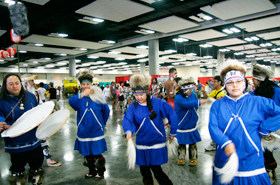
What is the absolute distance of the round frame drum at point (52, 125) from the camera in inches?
88.0

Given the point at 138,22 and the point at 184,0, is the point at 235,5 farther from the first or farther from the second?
the point at 138,22

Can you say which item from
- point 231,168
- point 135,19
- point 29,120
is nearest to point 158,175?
point 231,168

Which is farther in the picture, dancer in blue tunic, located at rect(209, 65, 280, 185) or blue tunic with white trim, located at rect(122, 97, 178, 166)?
blue tunic with white trim, located at rect(122, 97, 178, 166)

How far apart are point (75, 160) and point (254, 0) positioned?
23.1ft

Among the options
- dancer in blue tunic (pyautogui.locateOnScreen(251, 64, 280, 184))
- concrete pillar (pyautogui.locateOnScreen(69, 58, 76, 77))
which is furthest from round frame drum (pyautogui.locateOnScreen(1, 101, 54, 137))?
concrete pillar (pyautogui.locateOnScreen(69, 58, 76, 77))

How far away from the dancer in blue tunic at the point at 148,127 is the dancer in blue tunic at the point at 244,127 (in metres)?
0.67

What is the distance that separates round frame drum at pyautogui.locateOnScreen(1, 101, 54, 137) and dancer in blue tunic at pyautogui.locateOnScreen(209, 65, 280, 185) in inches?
69.8

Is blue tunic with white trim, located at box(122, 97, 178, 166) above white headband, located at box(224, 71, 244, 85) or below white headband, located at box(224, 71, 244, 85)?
below

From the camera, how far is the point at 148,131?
213 cm

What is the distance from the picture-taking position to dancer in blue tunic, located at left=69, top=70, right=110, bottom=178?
2.84m

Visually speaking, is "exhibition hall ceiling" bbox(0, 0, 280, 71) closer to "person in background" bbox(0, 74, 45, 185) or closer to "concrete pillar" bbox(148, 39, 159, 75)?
"concrete pillar" bbox(148, 39, 159, 75)

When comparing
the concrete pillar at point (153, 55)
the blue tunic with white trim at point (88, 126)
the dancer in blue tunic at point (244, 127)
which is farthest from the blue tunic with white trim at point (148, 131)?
the concrete pillar at point (153, 55)

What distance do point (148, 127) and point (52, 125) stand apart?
1.19 meters

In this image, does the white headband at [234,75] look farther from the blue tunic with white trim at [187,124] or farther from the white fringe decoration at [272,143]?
the blue tunic with white trim at [187,124]
